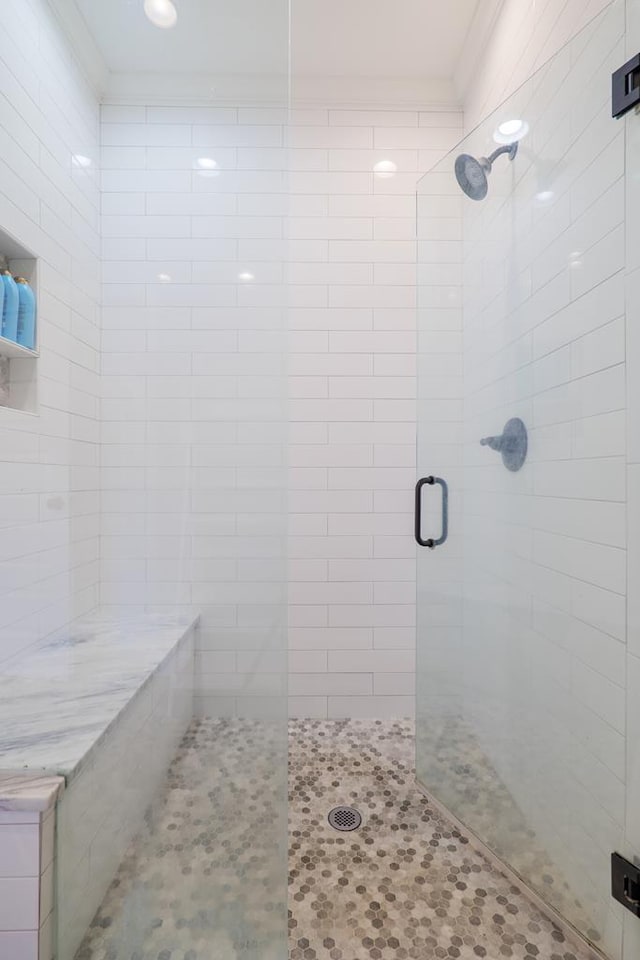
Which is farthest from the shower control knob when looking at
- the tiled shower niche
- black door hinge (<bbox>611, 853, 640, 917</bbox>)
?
the tiled shower niche

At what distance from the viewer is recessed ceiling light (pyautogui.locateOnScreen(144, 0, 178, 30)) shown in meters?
1.21

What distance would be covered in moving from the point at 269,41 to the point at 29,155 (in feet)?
2.49

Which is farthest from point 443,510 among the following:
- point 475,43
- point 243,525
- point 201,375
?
point 475,43

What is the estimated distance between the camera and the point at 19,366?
4.21ft

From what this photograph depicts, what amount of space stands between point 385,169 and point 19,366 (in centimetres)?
189

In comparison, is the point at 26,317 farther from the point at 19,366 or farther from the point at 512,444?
the point at 512,444

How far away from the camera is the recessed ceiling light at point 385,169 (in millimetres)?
2180

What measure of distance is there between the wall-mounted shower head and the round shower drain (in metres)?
2.17

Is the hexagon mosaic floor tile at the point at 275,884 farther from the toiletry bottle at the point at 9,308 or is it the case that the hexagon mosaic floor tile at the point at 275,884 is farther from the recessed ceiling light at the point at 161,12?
the recessed ceiling light at the point at 161,12

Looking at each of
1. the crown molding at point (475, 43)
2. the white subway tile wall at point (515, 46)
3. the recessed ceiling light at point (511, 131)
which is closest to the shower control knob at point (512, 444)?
the recessed ceiling light at point (511, 131)

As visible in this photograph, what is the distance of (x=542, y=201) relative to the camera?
1328 mm

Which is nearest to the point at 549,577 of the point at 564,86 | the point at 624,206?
the point at 624,206

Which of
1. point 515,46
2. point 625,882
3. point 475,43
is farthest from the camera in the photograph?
point 475,43

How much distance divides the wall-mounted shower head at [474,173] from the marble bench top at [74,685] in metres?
1.70
